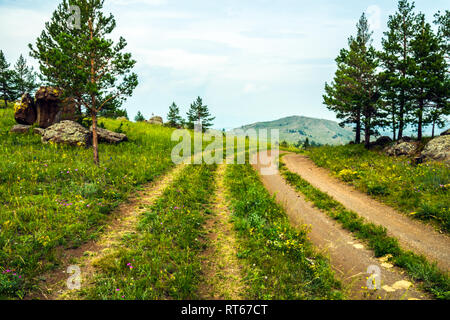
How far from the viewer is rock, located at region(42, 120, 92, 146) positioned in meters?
16.6

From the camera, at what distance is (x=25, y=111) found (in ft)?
64.5

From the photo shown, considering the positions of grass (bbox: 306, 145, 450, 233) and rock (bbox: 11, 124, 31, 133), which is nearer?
grass (bbox: 306, 145, 450, 233)

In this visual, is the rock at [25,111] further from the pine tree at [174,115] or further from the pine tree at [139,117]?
the pine tree at [139,117]

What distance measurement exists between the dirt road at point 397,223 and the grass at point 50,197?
9.74 metres

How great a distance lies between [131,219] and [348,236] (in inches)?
300

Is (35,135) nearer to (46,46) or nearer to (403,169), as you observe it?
(46,46)

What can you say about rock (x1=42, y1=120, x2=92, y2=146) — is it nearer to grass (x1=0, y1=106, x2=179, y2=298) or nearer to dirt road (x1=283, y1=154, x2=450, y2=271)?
grass (x1=0, y1=106, x2=179, y2=298)

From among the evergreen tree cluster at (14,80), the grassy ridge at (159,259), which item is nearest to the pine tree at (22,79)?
the evergreen tree cluster at (14,80)

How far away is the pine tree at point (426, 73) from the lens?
710 inches

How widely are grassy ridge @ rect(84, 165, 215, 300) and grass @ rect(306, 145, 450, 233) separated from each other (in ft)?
27.5

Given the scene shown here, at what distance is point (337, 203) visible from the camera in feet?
32.4

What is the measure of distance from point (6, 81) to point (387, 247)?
72.0m

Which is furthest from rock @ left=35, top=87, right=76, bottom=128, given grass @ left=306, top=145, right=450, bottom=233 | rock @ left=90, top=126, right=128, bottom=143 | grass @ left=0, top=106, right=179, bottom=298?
grass @ left=306, top=145, right=450, bottom=233
